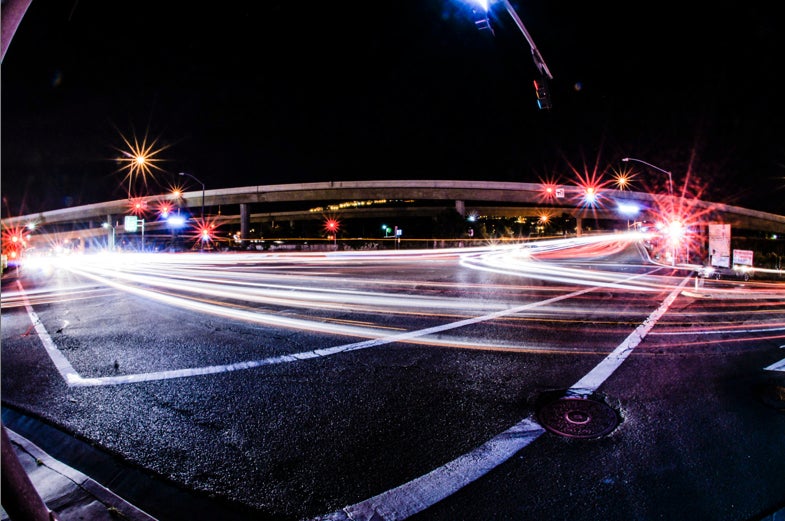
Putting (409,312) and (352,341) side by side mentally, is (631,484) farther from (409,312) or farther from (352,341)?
(409,312)

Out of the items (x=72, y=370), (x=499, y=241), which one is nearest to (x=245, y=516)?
(x=72, y=370)

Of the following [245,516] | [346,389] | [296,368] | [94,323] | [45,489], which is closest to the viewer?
[245,516]

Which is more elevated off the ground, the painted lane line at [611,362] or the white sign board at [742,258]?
the white sign board at [742,258]

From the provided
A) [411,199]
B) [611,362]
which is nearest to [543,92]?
[611,362]

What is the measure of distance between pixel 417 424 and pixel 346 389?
124 cm

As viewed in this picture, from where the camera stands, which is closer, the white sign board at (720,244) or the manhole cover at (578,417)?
the manhole cover at (578,417)

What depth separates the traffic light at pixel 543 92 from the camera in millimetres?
11562

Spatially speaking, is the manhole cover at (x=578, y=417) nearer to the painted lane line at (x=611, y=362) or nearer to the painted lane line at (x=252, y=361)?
the painted lane line at (x=611, y=362)

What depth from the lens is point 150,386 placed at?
16.7 ft

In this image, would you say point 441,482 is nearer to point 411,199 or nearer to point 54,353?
point 54,353

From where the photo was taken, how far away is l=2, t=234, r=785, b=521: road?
3004 mm

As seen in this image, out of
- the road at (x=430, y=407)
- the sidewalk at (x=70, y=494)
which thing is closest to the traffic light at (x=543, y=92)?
the road at (x=430, y=407)

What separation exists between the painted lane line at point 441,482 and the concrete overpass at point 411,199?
149ft

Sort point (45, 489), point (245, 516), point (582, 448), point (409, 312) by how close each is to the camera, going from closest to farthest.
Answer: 1. point (245, 516)
2. point (45, 489)
3. point (582, 448)
4. point (409, 312)
